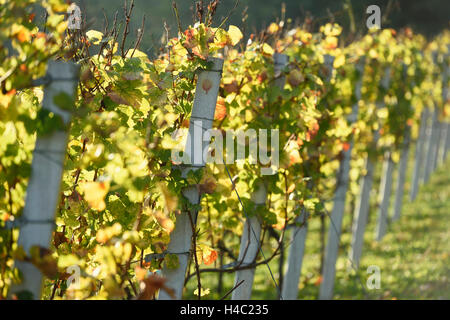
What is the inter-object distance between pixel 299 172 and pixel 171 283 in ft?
5.97

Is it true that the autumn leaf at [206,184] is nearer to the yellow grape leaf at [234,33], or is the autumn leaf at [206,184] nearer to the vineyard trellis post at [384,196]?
the yellow grape leaf at [234,33]

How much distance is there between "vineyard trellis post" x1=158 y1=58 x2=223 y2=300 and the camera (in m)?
2.31

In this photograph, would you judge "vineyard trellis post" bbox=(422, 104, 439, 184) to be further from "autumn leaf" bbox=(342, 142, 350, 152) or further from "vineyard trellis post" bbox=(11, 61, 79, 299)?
"vineyard trellis post" bbox=(11, 61, 79, 299)

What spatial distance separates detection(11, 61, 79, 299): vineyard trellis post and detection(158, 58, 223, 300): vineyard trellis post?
2.28ft

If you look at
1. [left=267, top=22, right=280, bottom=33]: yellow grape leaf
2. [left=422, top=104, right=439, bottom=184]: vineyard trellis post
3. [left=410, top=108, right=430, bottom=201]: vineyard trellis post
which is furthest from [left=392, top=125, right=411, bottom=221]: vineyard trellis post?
[left=267, top=22, right=280, bottom=33]: yellow grape leaf

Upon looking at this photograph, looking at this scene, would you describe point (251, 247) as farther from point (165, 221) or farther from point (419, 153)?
point (419, 153)

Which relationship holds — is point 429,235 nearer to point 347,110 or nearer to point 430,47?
point 347,110

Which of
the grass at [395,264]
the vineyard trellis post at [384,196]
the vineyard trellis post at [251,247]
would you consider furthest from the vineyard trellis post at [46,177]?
the vineyard trellis post at [384,196]

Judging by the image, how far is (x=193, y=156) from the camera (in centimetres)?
233

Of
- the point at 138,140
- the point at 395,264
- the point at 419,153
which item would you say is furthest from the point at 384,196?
the point at 138,140

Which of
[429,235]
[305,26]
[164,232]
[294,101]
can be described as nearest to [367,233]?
[429,235]

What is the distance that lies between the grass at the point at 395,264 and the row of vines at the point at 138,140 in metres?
1.03

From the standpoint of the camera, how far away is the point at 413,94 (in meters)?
7.61

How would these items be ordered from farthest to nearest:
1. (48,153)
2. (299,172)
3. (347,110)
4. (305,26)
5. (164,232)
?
(347,110), (305,26), (299,172), (164,232), (48,153)
